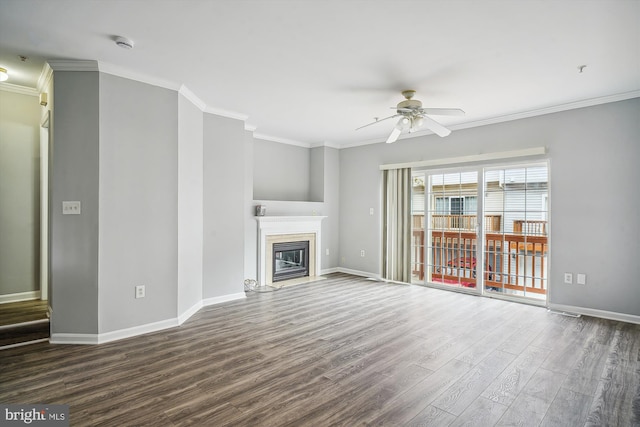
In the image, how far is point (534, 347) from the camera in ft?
10.5

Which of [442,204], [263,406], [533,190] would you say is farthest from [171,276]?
[533,190]

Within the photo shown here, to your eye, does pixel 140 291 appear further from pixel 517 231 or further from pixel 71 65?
pixel 517 231

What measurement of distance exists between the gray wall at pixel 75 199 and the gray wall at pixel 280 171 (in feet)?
10.3

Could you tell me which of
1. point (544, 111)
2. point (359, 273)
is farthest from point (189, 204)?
point (544, 111)

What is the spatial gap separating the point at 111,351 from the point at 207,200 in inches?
82.4

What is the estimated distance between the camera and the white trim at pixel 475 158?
15.0 feet

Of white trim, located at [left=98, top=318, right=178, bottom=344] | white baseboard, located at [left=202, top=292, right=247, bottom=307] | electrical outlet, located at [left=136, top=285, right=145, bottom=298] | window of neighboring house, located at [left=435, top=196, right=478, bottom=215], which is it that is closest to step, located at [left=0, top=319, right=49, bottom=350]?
white trim, located at [left=98, top=318, right=178, bottom=344]

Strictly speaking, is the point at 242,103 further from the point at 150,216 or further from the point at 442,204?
the point at 442,204

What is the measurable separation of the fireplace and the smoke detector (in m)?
3.78

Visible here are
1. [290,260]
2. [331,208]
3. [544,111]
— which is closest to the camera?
[544,111]

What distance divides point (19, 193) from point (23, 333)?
1969mm

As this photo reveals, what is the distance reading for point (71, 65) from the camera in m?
3.19

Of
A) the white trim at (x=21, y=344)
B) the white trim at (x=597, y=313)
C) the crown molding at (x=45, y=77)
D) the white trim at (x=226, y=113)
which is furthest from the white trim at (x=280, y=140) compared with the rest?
the white trim at (x=597, y=313)

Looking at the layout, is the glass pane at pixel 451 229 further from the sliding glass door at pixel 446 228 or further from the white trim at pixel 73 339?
the white trim at pixel 73 339
